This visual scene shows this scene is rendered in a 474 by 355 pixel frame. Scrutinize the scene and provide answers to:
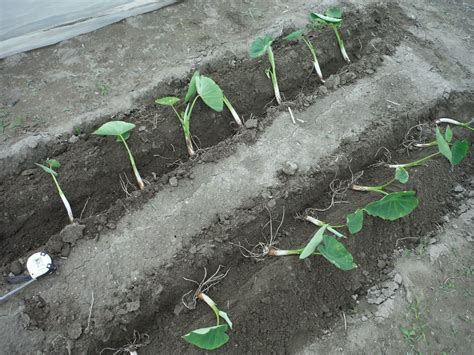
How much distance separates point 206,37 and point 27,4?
117 cm

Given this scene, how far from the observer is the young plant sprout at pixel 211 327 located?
5.27 feet

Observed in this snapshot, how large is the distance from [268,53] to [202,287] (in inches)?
60.8

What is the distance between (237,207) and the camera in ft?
7.18

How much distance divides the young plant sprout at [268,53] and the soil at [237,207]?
0.07 metres

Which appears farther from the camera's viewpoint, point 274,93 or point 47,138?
point 274,93

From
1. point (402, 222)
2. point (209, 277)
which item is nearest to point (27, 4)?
point (209, 277)

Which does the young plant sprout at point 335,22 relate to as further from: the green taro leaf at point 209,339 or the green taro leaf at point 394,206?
the green taro leaf at point 209,339

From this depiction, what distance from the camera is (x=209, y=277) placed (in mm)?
2020

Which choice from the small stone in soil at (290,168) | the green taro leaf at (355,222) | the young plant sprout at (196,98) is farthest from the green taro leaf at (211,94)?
the green taro leaf at (355,222)

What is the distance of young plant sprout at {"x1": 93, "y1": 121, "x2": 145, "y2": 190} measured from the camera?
2.19 m

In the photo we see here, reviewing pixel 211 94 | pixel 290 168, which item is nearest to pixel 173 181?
pixel 211 94

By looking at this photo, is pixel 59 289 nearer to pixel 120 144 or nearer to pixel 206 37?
pixel 120 144

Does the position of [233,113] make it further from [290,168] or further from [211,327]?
[211,327]

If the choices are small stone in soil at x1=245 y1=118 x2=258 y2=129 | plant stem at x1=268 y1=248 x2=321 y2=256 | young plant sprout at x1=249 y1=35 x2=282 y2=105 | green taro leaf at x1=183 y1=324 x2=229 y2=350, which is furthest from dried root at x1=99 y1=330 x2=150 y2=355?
young plant sprout at x1=249 y1=35 x2=282 y2=105
